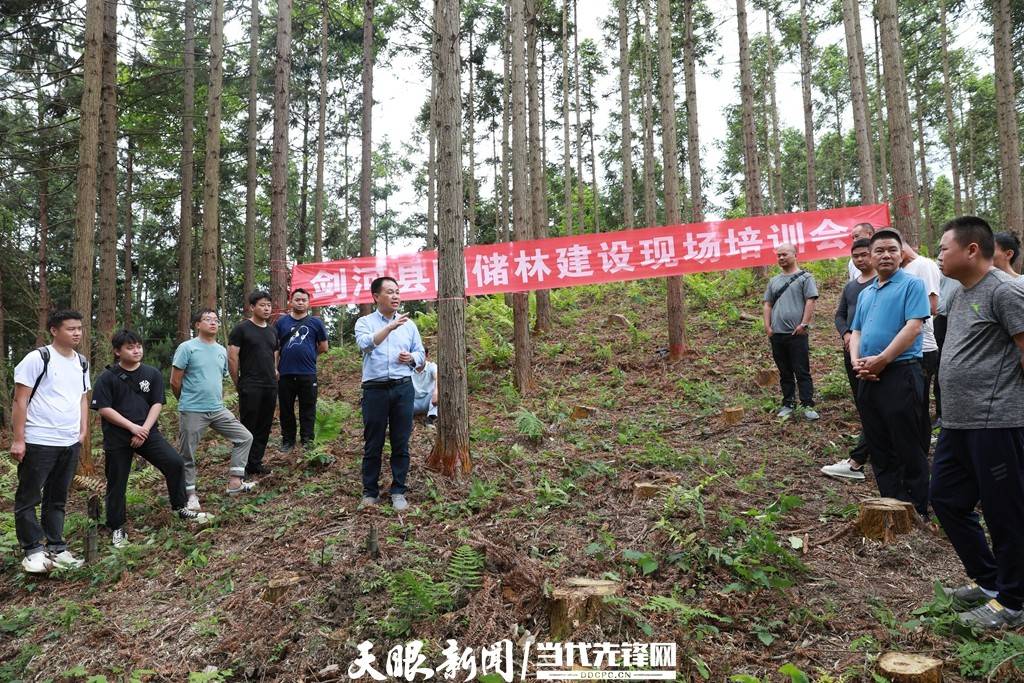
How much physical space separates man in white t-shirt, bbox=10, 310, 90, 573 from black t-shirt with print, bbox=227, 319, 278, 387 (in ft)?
4.53

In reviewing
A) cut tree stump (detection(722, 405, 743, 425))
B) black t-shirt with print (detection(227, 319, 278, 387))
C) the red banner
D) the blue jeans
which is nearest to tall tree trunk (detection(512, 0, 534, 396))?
the red banner

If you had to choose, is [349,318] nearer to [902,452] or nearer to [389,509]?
[389,509]

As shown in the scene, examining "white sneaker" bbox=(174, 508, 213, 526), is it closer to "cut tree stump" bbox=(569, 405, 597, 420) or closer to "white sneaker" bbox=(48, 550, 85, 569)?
"white sneaker" bbox=(48, 550, 85, 569)

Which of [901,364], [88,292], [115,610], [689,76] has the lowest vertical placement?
[115,610]

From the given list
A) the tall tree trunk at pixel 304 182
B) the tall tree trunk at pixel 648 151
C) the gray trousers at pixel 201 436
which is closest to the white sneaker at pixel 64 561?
the gray trousers at pixel 201 436

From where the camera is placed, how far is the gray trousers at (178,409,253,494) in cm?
525

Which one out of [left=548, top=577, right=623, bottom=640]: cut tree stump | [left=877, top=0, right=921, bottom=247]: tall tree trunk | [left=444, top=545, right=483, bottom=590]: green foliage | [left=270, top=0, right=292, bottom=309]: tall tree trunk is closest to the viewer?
[left=548, top=577, right=623, bottom=640]: cut tree stump

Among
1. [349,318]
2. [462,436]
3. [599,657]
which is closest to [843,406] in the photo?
[462,436]

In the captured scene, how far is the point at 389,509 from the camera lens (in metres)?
4.61

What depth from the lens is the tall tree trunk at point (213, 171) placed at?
9.22 metres

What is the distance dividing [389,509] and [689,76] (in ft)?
35.4

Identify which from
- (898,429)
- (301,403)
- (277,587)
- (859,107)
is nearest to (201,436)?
(301,403)

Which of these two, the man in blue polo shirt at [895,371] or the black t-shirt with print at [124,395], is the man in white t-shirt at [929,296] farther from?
the black t-shirt with print at [124,395]
